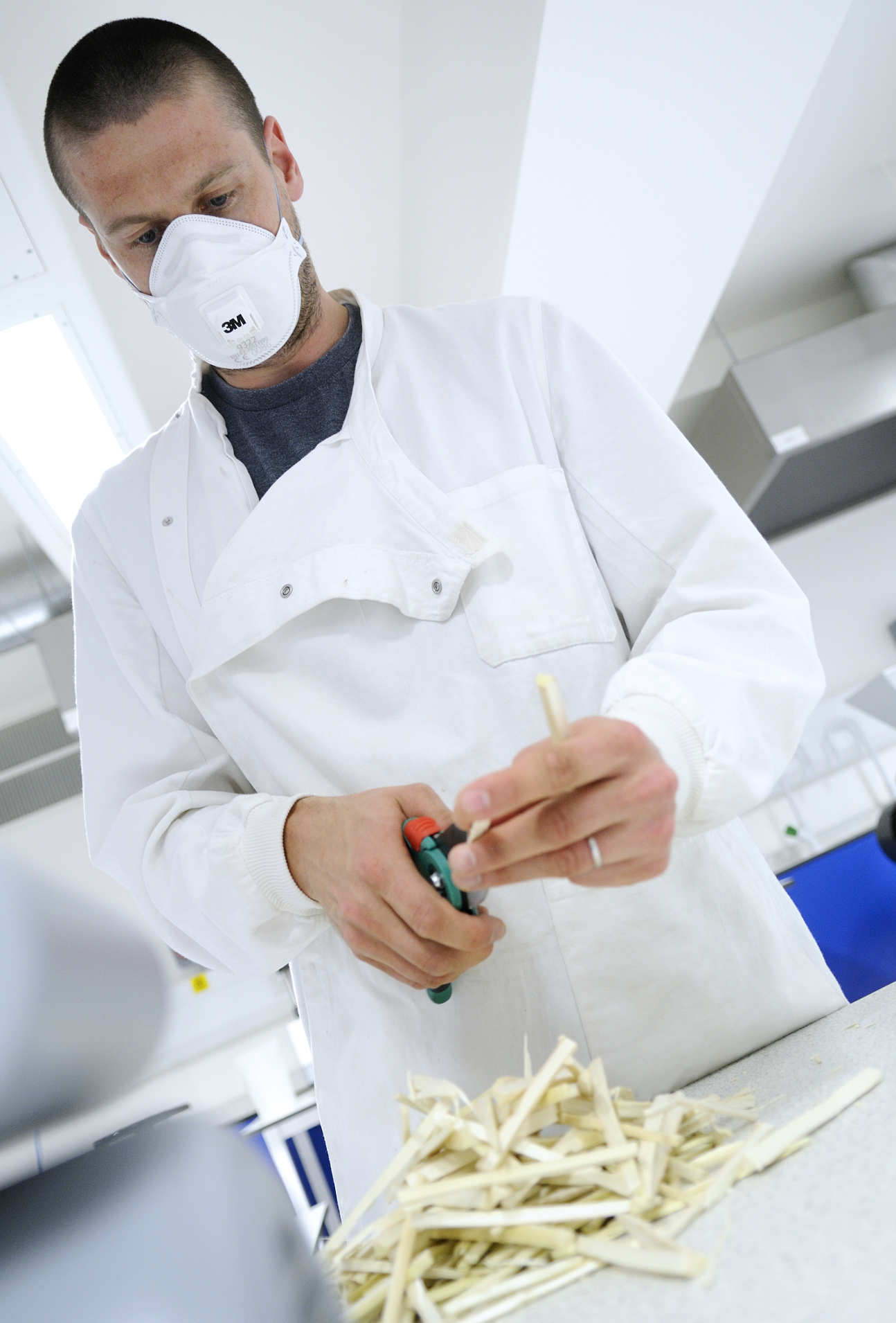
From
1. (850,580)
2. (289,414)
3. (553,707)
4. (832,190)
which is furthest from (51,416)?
(850,580)

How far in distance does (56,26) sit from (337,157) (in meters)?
0.77

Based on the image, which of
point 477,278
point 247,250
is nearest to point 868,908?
point 477,278

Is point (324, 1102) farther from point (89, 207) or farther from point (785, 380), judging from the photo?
point (785, 380)

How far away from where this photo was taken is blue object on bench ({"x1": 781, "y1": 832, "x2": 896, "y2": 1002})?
285 cm

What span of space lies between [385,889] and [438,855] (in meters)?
0.05

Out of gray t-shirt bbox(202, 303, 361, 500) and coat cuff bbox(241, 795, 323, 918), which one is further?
gray t-shirt bbox(202, 303, 361, 500)

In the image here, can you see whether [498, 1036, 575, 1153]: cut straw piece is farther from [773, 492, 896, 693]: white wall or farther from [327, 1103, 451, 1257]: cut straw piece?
[773, 492, 896, 693]: white wall

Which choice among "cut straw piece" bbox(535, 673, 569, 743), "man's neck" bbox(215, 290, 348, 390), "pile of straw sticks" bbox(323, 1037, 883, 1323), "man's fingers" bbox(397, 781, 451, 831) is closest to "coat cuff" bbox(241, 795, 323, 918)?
"man's fingers" bbox(397, 781, 451, 831)

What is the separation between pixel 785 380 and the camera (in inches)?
139

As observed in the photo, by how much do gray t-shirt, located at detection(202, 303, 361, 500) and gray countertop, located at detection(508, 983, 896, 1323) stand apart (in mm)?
777

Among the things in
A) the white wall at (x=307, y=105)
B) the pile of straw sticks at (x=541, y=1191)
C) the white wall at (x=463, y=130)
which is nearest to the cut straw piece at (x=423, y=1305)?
the pile of straw sticks at (x=541, y=1191)

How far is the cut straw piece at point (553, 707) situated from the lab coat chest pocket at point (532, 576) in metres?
0.33

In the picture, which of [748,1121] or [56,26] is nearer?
[748,1121]

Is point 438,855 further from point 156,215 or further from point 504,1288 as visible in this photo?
point 156,215
